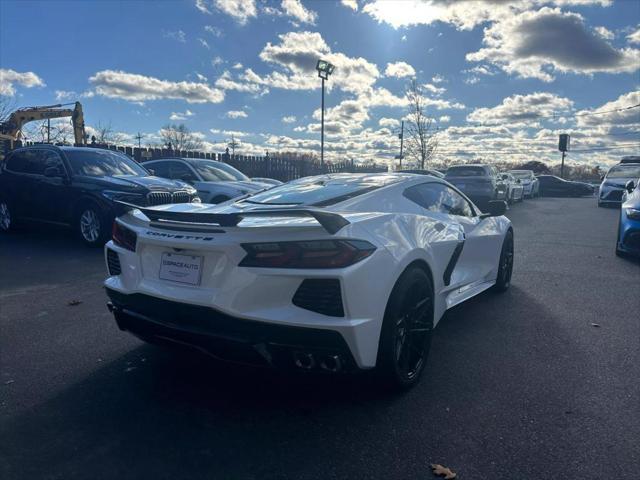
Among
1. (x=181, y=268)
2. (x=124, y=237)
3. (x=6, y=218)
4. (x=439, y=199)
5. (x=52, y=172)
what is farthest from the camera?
(x=6, y=218)

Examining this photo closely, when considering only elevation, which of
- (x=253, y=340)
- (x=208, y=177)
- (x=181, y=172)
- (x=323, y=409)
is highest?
(x=181, y=172)

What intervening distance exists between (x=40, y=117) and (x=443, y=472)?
2664 cm

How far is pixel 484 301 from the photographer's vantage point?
514 centimetres

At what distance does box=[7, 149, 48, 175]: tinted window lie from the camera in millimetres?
8797

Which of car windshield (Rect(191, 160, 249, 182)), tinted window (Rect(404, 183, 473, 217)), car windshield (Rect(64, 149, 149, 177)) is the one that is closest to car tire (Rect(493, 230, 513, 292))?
tinted window (Rect(404, 183, 473, 217))

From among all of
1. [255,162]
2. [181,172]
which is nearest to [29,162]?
[181,172]

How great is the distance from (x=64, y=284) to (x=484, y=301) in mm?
4856

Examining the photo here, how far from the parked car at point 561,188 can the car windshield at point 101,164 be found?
1169 inches

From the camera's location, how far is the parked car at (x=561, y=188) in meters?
31.7

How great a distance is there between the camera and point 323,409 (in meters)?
2.80

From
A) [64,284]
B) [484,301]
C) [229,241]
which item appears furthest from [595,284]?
[64,284]

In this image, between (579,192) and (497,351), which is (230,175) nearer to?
(497,351)

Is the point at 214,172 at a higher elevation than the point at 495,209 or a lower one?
higher

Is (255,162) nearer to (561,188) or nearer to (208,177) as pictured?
(208,177)
